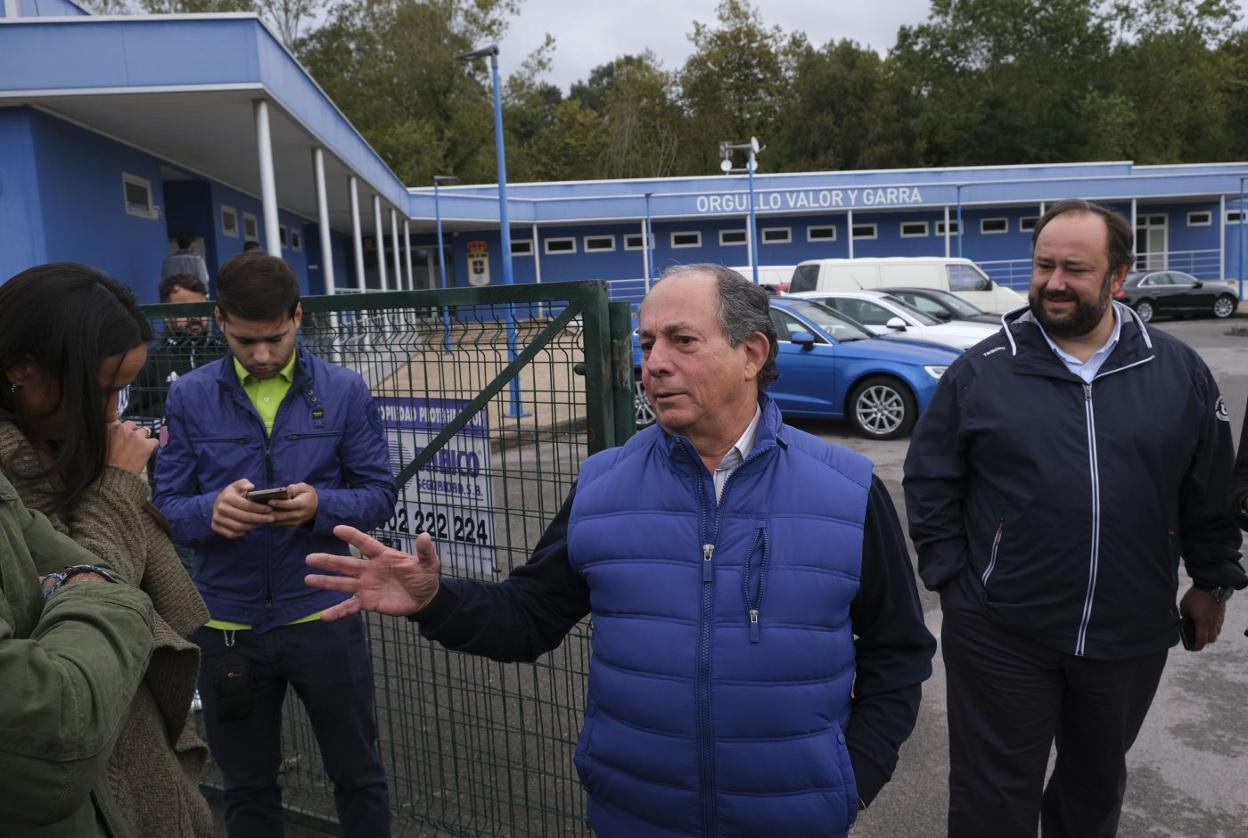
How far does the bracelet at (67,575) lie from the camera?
146cm

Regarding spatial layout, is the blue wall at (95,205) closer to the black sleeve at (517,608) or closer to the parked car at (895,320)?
the parked car at (895,320)

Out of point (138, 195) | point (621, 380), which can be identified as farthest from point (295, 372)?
point (138, 195)

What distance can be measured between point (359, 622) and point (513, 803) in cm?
98

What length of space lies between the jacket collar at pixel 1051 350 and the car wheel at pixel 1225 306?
29.3 metres

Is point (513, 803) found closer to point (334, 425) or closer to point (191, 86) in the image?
point (334, 425)

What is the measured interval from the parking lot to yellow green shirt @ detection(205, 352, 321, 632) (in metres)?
2.19

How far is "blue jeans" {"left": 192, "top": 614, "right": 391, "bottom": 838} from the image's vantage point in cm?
271

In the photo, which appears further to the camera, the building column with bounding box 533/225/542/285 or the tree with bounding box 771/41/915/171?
the tree with bounding box 771/41/915/171

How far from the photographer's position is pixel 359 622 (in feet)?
9.41

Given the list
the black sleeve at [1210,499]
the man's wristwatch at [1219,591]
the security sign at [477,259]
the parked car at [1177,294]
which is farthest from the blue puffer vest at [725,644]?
the security sign at [477,259]

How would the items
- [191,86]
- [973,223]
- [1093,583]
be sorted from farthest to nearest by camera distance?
[973,223], [191,86], [1093,583]

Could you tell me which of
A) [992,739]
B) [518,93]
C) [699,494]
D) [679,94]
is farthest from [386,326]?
[679,94]

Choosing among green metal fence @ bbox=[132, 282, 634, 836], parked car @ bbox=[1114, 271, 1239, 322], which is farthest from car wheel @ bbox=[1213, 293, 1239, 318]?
green metal fence @ bbox=[132, 282, 634, 836]

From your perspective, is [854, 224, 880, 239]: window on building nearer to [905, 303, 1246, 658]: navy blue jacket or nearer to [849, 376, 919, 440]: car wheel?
[849, 376, 919, 440]: car wheel
